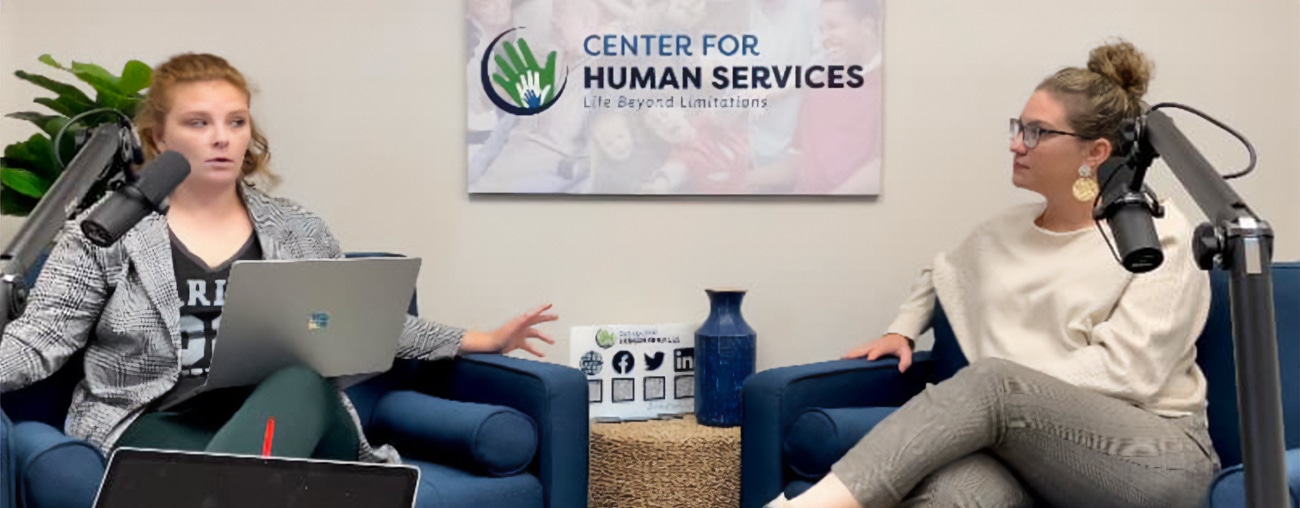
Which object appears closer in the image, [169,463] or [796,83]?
[169,463]

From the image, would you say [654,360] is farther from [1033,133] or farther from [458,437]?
[1033,133]

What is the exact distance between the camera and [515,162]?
3268 millimetres

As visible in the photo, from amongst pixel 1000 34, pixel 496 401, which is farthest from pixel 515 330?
pixel 1000 34

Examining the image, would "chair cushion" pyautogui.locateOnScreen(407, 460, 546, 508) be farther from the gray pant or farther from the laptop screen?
the laptop screen

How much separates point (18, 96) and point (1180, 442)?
2.68 m

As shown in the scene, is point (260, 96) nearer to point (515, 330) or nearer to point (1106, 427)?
point (515, 330)

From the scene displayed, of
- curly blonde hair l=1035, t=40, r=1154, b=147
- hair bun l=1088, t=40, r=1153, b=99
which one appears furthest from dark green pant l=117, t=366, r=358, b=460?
hair bun l=1088, t=40, r=1153, b=99

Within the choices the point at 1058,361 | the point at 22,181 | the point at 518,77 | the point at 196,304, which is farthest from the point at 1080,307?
the point at 22,181

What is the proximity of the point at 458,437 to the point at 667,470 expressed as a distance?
1.96 ft

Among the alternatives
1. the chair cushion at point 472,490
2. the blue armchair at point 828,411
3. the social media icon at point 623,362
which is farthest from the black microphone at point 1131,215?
the social media icon at point 623,362

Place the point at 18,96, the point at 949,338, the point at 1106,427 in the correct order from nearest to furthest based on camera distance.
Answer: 1. the point at 1106,427
2. the point at 949,338
3. the point at 18,96

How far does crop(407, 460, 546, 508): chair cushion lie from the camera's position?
232 centimetres

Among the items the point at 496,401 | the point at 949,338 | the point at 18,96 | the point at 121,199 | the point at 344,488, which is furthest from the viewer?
the point at 18,96

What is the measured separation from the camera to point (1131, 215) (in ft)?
4.12
